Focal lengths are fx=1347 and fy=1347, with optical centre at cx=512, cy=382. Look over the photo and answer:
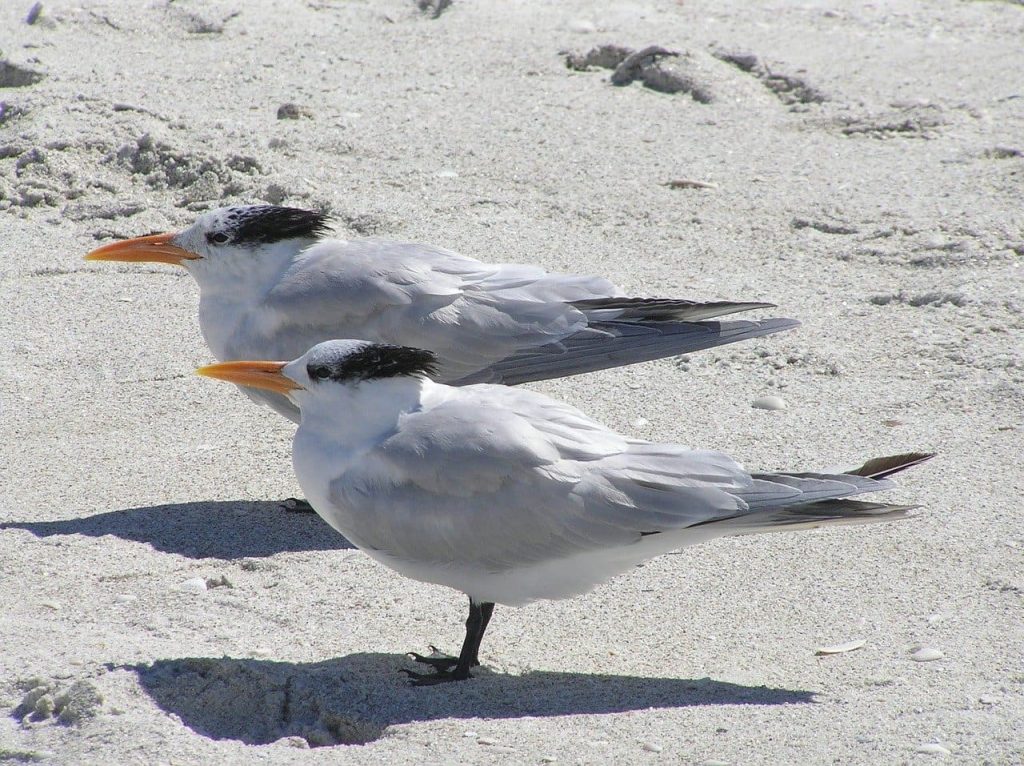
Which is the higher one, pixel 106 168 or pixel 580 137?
pixel 580 137

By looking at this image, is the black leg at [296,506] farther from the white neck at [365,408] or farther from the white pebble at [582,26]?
the white pebble at [582,26]

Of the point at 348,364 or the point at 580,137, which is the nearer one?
the point at 348,364

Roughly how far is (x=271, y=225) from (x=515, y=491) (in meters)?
1.79

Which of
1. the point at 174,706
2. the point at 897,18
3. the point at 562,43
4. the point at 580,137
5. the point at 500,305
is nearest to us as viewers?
the point at 174,706

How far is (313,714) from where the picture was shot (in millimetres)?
3352

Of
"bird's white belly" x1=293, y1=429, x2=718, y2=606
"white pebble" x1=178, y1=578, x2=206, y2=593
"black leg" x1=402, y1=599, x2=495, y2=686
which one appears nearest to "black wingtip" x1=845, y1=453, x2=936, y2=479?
"bird's white belly" x1=293, y1=429, x2=718, y2=606

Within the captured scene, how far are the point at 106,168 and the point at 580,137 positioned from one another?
2446 mm

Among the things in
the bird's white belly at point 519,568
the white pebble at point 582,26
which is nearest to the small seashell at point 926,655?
the bird's white belly at point 519,568

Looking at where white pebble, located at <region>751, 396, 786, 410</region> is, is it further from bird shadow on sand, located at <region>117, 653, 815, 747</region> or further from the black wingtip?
bird shadow on sand, located at <region>117, 653, 815, 747</region>

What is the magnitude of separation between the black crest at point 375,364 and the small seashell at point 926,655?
5.07ft

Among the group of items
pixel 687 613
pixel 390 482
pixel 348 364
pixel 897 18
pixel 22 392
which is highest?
pixel 897 18

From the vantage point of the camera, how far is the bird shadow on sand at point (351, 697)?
330cm

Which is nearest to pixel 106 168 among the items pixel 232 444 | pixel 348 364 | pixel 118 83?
pixel 118 83

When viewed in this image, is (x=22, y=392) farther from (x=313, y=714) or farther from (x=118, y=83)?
(x=118, y=83)
